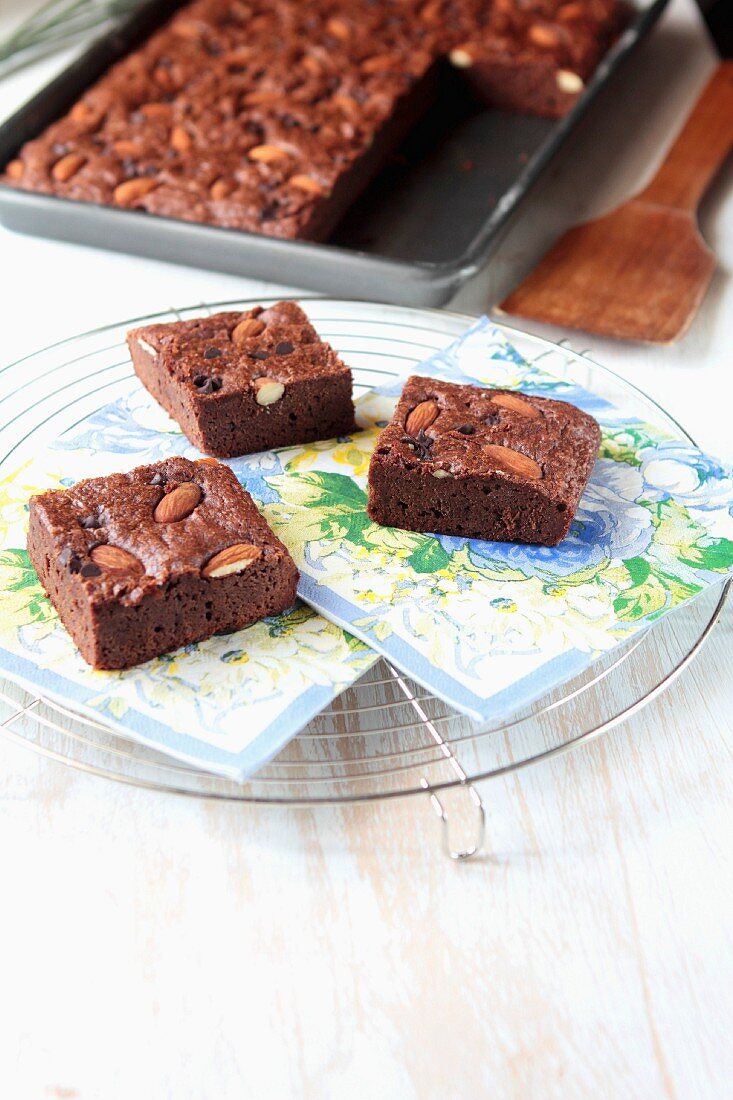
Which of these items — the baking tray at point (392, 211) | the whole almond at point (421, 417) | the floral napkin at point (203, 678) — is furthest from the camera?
the baking tray at point (392, 211)

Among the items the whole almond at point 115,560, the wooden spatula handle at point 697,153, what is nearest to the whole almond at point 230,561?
the whole almond at point 115,560

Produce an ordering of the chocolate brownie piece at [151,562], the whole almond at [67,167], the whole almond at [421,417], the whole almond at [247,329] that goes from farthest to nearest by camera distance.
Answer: the whole almond at [67,167]
the whole almond at [247,329]
the whole almond at [421,417]
the chocolate brownie piece at [151,562]

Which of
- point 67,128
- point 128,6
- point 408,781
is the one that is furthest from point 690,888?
point 128,6

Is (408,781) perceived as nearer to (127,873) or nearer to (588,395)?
(127,873)

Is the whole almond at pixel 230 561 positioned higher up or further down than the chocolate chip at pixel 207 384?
further down

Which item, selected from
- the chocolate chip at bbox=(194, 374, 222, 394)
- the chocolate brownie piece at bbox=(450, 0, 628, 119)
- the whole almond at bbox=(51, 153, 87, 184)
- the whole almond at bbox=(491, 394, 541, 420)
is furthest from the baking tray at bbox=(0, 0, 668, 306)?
the chocolate chip at bbox=(194, 374, 222, 394)

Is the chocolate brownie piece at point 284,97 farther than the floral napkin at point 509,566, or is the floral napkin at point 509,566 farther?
the chocolate brownie piece at point 284,97

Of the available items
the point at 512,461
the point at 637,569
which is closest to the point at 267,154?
the point at 512,461

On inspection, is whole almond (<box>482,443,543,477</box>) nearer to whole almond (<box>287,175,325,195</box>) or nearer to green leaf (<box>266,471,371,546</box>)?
green leaf (<box>266,471,371,546</box>)

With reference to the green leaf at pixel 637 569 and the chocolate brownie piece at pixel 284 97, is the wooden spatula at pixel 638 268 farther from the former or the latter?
the green leaf at pixel 637 569
